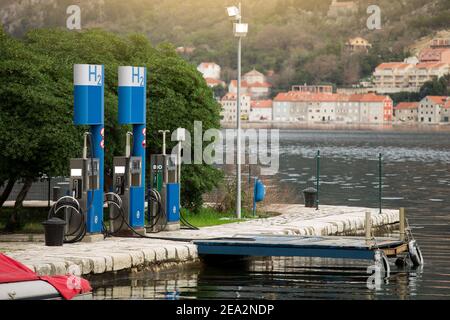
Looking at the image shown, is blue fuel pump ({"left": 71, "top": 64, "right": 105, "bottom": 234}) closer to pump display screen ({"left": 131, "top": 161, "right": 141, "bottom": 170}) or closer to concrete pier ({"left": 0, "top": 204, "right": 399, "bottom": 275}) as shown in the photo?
concrete pier ({"left": 0, "top": 204, "right": 399, "bottom": 275})

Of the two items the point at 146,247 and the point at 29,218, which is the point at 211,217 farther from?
the point at 146,247

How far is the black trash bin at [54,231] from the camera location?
22.9 m

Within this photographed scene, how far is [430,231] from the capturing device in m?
36.4

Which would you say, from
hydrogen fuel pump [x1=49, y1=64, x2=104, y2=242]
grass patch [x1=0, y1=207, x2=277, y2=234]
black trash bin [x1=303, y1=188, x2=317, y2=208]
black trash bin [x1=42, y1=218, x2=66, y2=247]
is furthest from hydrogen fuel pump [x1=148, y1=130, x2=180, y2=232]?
black trash bin [x1=303, y1=188, x2=317, y2=208]

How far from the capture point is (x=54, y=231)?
75.2ft

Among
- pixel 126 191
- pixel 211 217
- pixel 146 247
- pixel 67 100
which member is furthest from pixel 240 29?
pixel 146 247

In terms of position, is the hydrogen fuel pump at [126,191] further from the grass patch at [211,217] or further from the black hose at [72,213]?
the grass patch at [211,217]

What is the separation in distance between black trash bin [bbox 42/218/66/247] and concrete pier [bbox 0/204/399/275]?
7.3 inches

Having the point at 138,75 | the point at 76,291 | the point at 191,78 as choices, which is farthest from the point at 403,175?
the point at 76,291

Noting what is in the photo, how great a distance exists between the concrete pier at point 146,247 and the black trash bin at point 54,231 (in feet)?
0.61

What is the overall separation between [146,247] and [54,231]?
1.82m

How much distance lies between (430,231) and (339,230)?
7.46m

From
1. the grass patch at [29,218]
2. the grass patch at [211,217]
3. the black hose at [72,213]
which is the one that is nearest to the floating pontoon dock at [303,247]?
the black hose at [72,213]

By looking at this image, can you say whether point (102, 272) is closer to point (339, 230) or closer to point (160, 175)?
point (160, 175)
